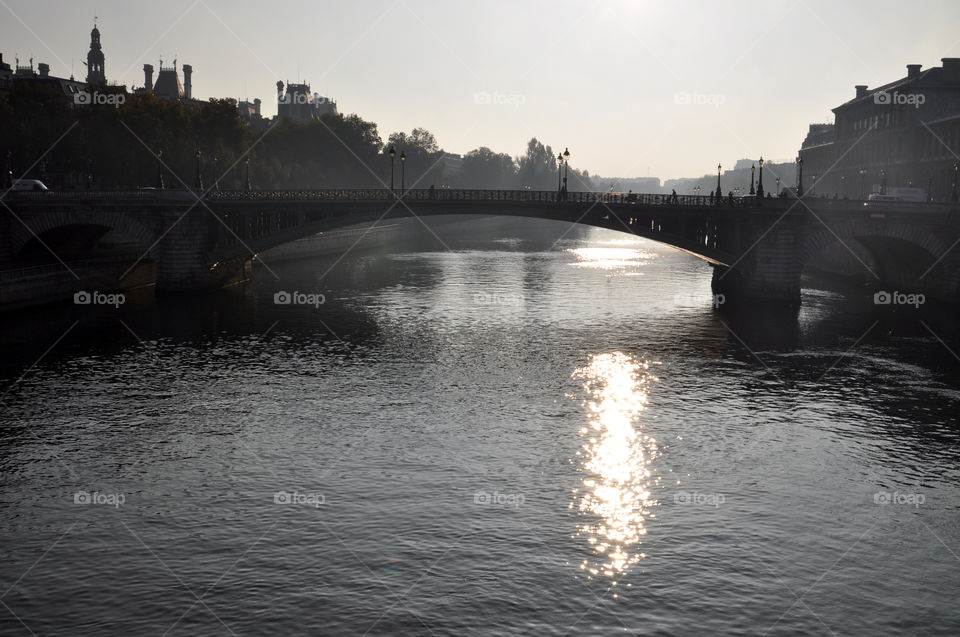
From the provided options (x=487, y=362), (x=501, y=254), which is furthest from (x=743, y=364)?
(x=501, y=254)

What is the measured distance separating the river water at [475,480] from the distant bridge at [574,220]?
1198 centimetres

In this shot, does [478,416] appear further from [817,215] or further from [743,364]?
[817,215]

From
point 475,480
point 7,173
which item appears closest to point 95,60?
point 7,173

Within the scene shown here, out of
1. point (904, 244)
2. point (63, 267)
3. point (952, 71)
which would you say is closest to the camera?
point (63, 267)

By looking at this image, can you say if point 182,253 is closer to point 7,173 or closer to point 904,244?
point 7,173

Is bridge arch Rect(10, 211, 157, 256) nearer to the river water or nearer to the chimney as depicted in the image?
the river water

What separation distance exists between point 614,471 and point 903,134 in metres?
99.9

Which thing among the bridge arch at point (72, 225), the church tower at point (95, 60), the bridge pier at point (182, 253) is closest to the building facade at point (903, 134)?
the bridge pier at point (182, 253)

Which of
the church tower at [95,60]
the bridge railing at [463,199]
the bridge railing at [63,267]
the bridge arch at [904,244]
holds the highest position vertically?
the church tower at [95,60]

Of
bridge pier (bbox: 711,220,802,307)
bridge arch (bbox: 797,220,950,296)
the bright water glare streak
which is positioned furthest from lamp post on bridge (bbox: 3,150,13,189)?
bridge arch (bbox: 797,220,950,296)

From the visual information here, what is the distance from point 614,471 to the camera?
29.3 m

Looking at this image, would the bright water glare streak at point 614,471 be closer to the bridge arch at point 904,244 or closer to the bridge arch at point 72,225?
the bridge arch at point 904,244

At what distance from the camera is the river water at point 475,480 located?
20.5 meters

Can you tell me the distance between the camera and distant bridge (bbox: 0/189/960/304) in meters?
66.8
